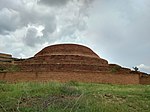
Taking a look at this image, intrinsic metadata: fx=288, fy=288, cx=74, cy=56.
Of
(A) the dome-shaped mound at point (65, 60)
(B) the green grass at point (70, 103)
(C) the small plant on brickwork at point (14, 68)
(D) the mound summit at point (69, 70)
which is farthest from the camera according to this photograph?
(C) the small plant on brickwork at point (14, 68)

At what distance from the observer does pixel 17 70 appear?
1797 centimetres

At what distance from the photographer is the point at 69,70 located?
1709 centimetres

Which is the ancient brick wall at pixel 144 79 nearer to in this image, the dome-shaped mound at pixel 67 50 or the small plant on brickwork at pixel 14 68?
the dome-shaped mound at pixel 67 50

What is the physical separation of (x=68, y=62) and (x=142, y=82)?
5388mm

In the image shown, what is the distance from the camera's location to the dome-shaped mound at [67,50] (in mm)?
20403

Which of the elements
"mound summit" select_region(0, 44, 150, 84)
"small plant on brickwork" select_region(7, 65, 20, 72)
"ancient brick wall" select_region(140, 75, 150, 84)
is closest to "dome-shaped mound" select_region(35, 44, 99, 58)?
"mound summit" select_region(0, 44, 150, 84)

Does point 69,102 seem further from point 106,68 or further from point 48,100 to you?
point 106,68

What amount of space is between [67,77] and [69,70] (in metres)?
0.49

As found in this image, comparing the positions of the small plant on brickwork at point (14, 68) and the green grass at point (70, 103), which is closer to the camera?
the green grass at point (70, 103)

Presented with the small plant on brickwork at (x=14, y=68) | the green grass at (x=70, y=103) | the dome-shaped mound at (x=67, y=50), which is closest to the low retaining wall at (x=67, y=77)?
the small plant on brickwork at (x=14, y=68)

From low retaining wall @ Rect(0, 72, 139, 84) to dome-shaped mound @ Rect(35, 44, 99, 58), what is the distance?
3510 mm

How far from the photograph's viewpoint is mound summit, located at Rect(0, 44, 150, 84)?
55.6 feet

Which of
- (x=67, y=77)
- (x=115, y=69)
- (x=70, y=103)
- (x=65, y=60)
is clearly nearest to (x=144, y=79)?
(x=115, y=69)

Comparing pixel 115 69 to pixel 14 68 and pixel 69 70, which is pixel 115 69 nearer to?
pixel 69 70
